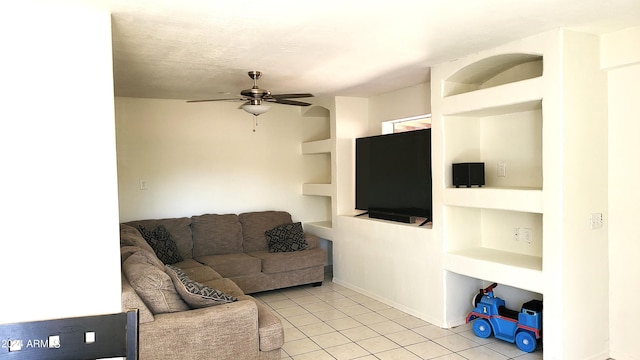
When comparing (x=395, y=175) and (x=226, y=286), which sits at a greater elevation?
(x=395, y=175)

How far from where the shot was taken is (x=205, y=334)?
9.29ft

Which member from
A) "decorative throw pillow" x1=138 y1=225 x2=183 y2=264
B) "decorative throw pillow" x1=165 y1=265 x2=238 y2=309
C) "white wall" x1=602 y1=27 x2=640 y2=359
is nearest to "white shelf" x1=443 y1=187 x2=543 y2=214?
"white wall" x1=602 y1=27 x2=640 y2=359

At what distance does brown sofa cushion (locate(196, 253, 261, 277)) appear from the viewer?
5012 millimetres

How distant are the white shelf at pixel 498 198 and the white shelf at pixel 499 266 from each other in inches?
17.5

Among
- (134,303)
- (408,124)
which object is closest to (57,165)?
(134,303)

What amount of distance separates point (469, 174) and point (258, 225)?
2.94 meters

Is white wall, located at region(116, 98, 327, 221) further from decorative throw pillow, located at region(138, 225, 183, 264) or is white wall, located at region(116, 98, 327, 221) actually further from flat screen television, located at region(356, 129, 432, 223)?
flat screen television, located at region(356, 129, 432, 223)

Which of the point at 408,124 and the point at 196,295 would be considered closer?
the point at 196,295

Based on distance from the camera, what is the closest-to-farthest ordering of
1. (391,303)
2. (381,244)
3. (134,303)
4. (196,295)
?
(134,303) → (196,295) → (391,303) → (381,244)

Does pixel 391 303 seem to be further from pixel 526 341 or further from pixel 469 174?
pixel 469 174

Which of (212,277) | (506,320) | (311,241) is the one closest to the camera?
(506,320)

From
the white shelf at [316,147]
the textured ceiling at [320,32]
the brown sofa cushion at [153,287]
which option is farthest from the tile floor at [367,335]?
the textured ceiling at [320,32]

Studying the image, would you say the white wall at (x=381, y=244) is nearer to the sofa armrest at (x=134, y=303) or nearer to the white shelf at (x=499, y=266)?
the white shelf at (x=499, y=266)

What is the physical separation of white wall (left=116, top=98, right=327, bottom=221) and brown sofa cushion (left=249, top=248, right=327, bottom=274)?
3.14 ft
